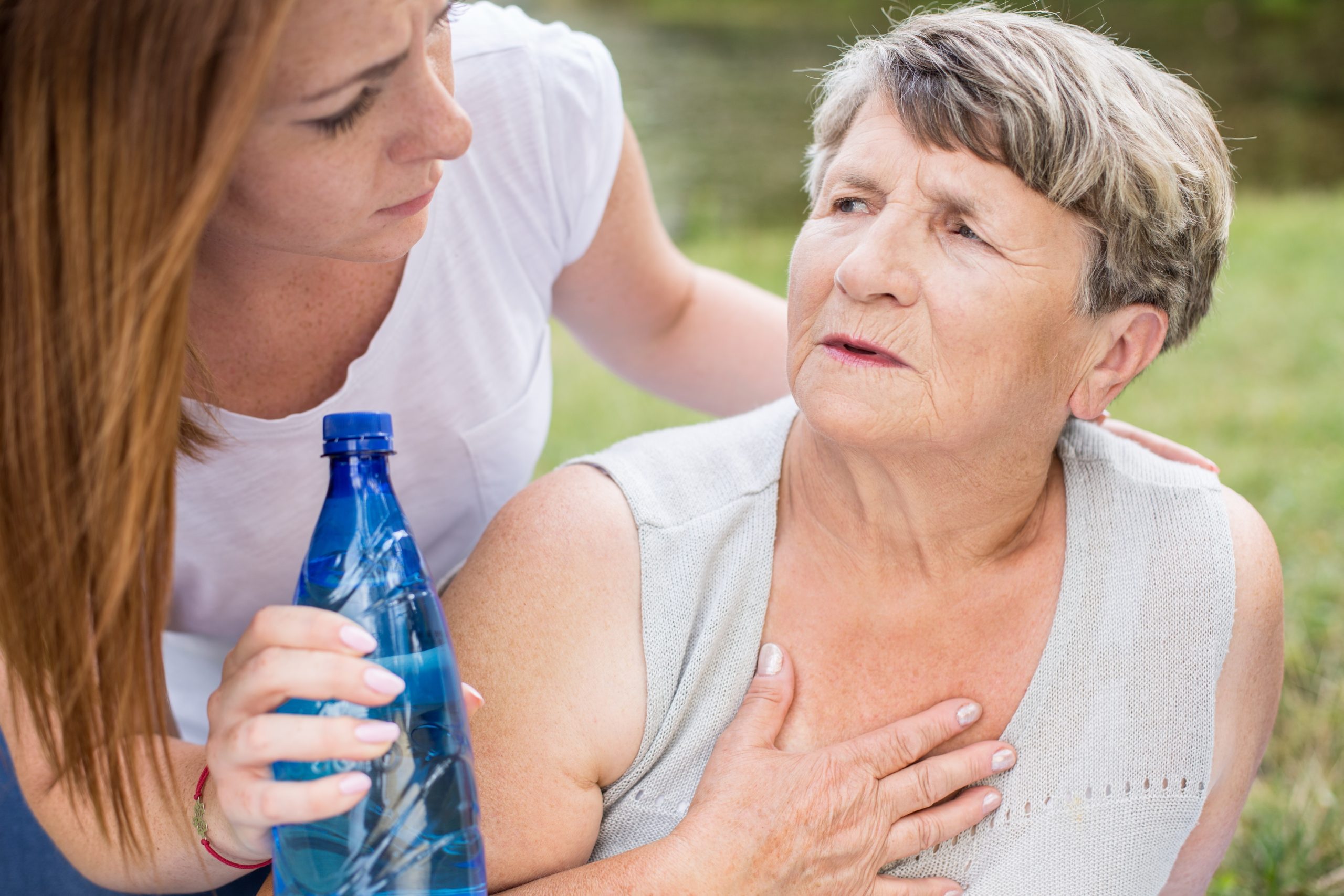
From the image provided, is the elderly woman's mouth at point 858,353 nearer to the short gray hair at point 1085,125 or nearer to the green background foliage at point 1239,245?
the short gray hair at point 1085,125

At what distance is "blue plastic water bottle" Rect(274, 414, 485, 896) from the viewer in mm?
1303

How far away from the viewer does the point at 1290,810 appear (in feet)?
8.53

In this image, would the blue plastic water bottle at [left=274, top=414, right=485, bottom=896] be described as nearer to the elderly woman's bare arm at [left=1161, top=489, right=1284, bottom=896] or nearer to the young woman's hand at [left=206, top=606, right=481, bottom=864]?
the young woman's hand at [left=206, top=606, right=481, bottom=864]

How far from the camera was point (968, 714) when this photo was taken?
5.62 ft

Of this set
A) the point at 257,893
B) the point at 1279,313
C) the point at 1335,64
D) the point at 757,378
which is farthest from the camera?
the point at 1335,64

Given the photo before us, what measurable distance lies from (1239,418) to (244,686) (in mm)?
4405

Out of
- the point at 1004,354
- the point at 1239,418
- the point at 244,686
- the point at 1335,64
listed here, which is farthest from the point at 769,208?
the point at 244,686

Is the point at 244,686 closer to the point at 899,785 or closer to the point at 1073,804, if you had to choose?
the point at 899,785

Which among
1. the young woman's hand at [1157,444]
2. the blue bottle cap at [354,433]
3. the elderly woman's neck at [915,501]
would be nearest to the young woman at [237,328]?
the blue bottle cap at [354,433]

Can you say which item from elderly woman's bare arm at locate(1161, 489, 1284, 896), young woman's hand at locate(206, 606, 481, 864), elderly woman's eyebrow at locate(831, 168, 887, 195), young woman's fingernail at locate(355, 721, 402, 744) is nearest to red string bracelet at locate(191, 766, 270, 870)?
young woman's hand at locate(206, 606, 481, 864)

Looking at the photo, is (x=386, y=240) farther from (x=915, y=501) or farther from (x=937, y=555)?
(x=937, y=555)

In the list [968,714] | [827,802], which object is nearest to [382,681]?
[827,802]

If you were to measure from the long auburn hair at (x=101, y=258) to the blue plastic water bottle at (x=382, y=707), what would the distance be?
8.3 inches

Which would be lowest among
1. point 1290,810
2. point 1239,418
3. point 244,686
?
point 1290,810
